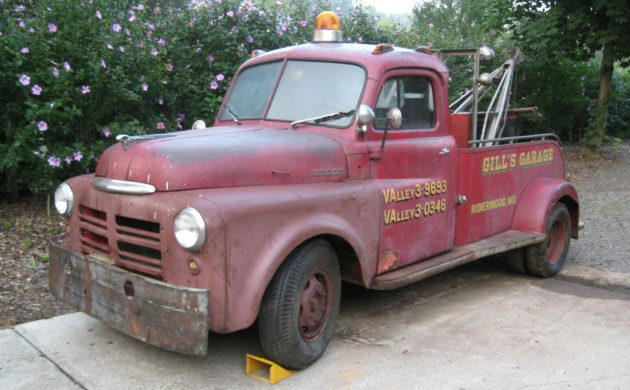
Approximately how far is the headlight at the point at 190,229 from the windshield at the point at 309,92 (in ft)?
4.62

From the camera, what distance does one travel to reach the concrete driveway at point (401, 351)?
11.6 feet

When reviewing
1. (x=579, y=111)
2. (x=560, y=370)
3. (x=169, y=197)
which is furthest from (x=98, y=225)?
(x=579, y=111)

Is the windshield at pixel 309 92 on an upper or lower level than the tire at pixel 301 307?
upper

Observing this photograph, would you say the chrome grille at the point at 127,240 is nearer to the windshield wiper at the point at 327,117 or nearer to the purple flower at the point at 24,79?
the windshield wiper at the point at 327,117

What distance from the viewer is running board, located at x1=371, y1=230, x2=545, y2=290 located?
13.4ft

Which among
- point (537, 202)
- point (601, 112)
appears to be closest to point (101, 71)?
point (537, 202)

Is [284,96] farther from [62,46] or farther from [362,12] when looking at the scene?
[362,12]

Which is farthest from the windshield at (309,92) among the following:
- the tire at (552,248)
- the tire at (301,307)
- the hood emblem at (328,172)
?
the tire at (552,248)

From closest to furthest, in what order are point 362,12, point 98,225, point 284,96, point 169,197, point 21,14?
point 169,197
point 98,225
point 284,96
point 21,14
point 362,12

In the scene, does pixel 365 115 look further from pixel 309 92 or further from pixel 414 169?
pixel 414 169

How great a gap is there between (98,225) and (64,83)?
2.60 m

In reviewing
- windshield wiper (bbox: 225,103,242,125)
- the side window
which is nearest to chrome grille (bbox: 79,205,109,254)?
windshield wiper (bbox: 225,103,242,125)

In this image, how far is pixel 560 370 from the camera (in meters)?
3.75

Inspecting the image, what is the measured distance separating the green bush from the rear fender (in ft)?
11.3
